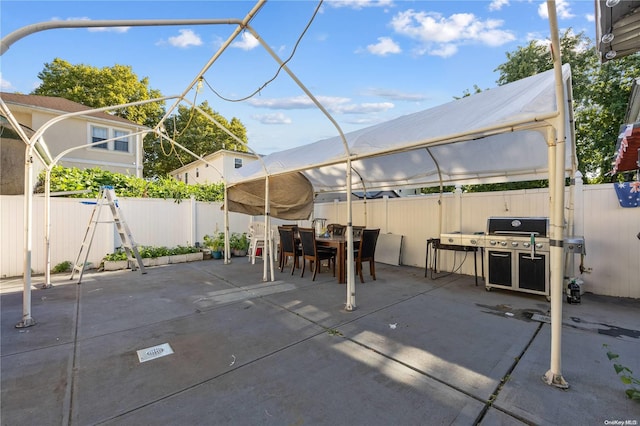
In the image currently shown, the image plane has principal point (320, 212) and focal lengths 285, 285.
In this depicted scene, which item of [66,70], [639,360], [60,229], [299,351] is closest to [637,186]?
[639,360]

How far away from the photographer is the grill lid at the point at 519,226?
414 centimetres

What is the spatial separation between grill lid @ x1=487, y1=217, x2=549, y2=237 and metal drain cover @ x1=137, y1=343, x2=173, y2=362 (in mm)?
4667

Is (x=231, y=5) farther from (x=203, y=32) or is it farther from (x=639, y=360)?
(x=639, y=360)

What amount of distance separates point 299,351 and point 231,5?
11.8 feet

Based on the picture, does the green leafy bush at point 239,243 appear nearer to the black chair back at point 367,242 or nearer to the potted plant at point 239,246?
the potted plant at point 239,246

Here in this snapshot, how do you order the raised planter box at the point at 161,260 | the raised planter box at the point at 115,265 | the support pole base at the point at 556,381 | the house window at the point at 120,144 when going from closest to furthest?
the support pole base at the point at 556,381 < the raised planter box at the point at 115,265 < the raised planter box at the point at 161,260 < the house window at the point at 120,144

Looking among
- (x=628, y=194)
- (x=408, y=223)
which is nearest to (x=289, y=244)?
(x=408, y=223)

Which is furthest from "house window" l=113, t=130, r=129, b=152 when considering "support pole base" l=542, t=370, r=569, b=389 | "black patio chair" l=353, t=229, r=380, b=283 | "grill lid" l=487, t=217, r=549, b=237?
"support pole base" l=542, t=370, r=569, b=389

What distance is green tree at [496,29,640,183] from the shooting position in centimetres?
880

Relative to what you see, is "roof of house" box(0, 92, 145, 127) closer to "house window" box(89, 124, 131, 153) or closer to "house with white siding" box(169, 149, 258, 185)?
"house window" box(89, 124, 131, 153)

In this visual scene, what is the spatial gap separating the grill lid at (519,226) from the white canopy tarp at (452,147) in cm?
99

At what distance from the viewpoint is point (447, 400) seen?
1860 millimetres

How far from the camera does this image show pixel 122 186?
7305mm

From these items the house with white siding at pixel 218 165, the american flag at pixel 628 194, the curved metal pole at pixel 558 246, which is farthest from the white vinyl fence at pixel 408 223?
the house with white siding at pixel 218 165
